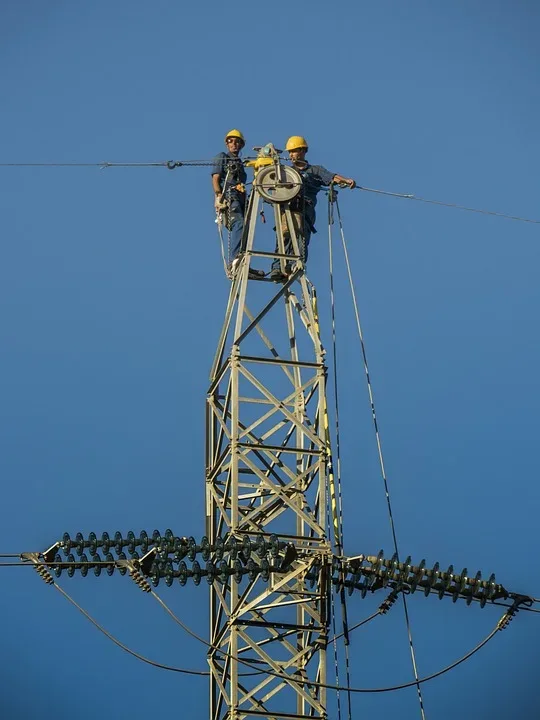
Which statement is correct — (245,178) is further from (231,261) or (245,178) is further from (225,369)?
Result: (225,369)

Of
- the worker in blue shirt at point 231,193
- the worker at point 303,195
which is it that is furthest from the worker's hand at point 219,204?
the worker at point 303,195

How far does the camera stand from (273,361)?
1171 inches

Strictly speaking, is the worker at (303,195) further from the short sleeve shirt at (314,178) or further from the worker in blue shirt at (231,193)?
the worker in blue shirt at (231,193)

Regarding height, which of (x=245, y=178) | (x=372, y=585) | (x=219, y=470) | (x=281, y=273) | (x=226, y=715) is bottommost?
(x=226, y=715)

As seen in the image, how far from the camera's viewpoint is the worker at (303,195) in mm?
31844

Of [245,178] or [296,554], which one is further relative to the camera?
[245,178]

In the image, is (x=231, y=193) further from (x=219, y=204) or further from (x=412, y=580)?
(x=412, y=580)

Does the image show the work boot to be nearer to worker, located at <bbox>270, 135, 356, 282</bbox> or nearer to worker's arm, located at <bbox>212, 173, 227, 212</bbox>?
worker, located at <bbox>270, 135, 356, 282</bbox>

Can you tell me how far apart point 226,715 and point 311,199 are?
9742mm

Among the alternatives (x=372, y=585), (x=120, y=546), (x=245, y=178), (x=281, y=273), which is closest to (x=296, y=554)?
(x=372, y=585)

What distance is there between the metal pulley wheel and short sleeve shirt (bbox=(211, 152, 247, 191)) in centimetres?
152

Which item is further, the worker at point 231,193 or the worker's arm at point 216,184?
the worker's arm at point 216,184

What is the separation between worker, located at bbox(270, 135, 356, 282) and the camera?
31844 mm

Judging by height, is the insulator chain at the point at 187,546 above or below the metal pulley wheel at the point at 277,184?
below
